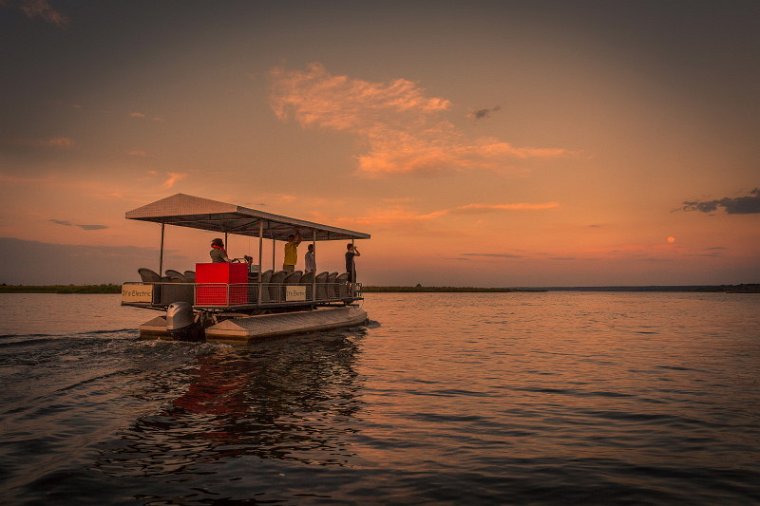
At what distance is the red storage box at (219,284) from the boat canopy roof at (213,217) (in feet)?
5.73

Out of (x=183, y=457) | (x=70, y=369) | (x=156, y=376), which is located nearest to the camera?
(x=183, y=457)

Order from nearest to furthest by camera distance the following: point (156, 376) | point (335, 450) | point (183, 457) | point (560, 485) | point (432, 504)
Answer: point (432, 504) < point (560, 485) < point (183, 457) < point (335, 450) < point (156, 376)

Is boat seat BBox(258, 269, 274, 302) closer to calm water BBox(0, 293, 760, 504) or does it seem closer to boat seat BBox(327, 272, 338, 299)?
calm water BBox(0, 293, 760, 504)

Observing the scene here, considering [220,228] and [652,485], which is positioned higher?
[220,228]

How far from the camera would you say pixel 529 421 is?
8375mm

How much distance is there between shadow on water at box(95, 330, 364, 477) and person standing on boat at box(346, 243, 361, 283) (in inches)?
539

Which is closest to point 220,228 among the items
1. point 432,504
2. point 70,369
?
point 70,369

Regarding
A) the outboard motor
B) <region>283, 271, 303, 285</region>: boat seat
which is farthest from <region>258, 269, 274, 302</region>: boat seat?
the outboard motor

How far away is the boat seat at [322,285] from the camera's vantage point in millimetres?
24203

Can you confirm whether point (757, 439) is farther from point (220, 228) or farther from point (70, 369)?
point (220, 228)

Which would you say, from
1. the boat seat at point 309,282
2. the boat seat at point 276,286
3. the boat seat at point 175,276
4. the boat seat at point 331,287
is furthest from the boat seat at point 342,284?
the boat seat at point 175,276

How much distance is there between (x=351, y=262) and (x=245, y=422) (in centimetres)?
2010

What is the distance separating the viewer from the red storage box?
1706 centimetres

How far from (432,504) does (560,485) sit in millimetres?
1489
